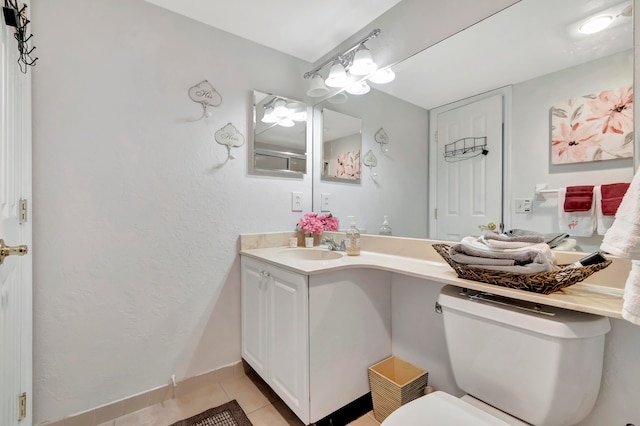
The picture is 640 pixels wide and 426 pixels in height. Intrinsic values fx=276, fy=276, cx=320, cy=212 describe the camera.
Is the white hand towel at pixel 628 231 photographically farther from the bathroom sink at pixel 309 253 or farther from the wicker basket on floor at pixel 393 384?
the bathroom sink at pixel 309 253

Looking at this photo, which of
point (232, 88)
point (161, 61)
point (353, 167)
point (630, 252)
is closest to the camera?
point (630, 252)

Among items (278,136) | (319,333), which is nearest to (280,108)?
(278,136)

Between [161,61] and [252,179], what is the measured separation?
817 mm

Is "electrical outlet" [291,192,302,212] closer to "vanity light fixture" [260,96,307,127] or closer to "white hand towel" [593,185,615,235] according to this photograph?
"vanity light fixture" [260,96,307,127]

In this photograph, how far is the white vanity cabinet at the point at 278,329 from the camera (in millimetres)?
1231

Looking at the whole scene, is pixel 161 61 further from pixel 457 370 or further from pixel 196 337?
pixel 457 370

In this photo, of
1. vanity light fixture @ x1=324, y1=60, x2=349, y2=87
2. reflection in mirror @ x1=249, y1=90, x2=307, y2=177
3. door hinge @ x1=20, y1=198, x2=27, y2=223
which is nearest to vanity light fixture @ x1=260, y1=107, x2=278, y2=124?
reflection in mirror @ x1=249, y1=90, x2=307, y2=177

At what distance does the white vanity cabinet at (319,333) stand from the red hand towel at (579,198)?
2.75 ft

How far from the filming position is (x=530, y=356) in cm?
85

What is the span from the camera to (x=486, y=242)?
1.00 meters

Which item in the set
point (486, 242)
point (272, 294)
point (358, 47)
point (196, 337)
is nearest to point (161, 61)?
point (358, 47)

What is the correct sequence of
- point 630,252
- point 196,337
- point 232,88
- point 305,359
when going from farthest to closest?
point 232,88 < point 196,337 < point 305,359 < point 630,252

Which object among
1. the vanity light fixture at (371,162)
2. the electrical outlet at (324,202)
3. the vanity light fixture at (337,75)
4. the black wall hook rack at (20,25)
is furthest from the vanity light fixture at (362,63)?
the black wall hook rack at (20,25)

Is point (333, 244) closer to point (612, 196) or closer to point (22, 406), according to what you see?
point (612, 196)
